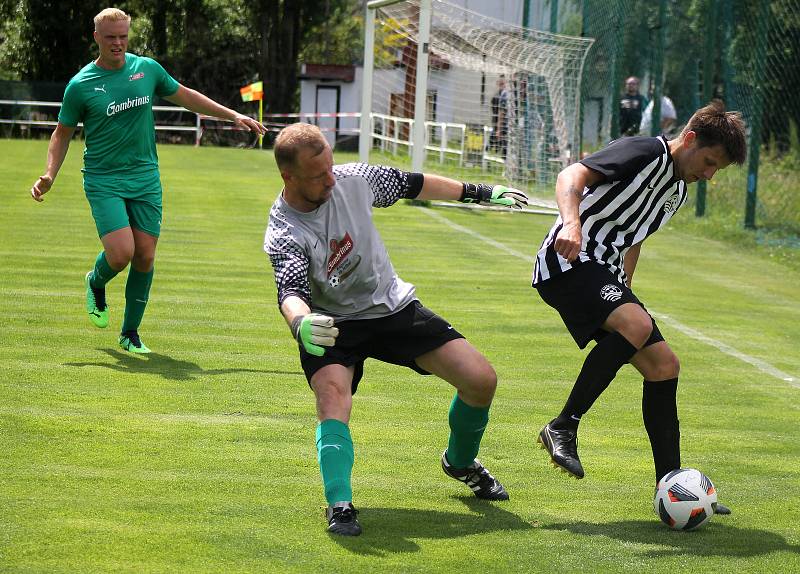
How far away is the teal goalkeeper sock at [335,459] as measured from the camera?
4.67m

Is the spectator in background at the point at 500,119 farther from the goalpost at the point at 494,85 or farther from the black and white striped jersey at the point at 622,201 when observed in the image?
the black and white striped jersey at the point at 622,201

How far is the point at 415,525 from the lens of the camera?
192 inches

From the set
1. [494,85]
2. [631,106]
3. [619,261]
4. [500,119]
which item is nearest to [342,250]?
[619,261]

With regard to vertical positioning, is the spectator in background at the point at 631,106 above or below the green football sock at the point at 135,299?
above

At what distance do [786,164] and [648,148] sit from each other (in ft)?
40.4

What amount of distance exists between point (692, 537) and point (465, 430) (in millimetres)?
1008

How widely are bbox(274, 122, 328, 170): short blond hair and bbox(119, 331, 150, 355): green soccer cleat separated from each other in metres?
3.96

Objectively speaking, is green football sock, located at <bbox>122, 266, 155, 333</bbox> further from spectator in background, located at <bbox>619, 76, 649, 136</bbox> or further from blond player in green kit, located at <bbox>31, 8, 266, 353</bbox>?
spectator in background, located at <bbox>619, 76, 649, 136</bbox>

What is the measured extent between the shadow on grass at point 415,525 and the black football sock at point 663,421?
68 cm

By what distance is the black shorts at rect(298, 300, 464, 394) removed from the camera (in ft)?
16.2

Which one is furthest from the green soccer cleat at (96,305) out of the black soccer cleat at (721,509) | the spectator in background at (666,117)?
the spectator in background at (666,117)

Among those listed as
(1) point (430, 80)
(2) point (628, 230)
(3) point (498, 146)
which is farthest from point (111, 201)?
(1) point (430, 80)

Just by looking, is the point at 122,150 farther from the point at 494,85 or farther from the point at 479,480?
the point at 494,85

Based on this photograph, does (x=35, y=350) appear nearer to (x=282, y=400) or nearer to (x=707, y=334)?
(x=282, y=400)
